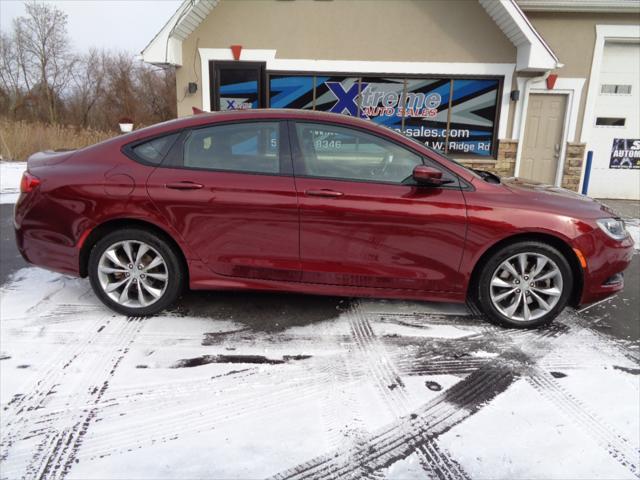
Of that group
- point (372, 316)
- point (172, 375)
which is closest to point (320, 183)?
point (372, 316)

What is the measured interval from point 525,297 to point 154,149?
317cm

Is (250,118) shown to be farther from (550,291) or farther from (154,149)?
(550,291)

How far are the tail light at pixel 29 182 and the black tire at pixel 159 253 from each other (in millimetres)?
686

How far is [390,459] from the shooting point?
225 centimetres

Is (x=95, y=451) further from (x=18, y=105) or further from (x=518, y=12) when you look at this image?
(x=18, y=105)

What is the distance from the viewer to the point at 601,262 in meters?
3.50

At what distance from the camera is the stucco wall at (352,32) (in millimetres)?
8734

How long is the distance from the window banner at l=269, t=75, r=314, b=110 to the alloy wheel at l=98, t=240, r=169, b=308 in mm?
6269

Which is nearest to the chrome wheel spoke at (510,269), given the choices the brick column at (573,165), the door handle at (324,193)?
the door handle at (324,193)

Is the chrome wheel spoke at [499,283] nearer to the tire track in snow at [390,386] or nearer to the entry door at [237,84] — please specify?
the tire track in snow at [390,386]

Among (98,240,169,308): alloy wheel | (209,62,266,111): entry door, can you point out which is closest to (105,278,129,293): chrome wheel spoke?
(98,240,169,308): alloy wheel

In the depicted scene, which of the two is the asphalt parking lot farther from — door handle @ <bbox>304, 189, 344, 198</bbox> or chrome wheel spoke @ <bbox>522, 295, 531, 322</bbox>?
door handle @ <bbox>304, 189, 344, 198</bbox>

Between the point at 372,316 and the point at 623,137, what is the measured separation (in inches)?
352

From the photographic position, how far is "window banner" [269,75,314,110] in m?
9.15
